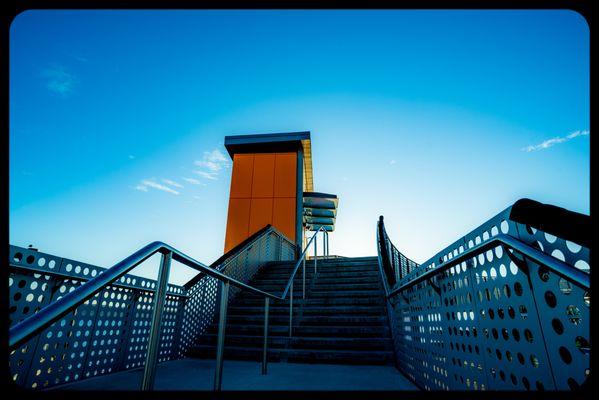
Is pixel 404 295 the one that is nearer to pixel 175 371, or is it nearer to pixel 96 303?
pixel 175 371

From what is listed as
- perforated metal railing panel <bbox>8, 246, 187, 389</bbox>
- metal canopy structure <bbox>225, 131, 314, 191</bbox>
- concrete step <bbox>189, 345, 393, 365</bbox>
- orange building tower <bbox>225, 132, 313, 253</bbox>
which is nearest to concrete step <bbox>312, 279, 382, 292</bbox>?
concrete step <bbox>189, 345, 393, 365</bbox>

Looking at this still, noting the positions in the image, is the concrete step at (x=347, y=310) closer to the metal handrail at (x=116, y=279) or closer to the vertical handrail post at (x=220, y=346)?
the vertical handrail post at (x=220, y=346)

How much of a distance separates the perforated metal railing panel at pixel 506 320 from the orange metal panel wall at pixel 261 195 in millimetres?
8121

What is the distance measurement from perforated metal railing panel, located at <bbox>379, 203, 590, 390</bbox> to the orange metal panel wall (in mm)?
8121

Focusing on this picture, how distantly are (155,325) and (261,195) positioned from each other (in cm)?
900

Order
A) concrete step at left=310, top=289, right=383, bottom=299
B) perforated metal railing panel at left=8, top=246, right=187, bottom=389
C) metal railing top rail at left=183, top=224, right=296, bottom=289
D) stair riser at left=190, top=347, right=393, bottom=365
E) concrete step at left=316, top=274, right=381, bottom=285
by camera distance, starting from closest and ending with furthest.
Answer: perforated metal railing panel at left=8, top=246, right=187, bottom=389, stair riser at left=190, top=347, right=393, bottom=365, metal railing top rail at left=183, top=224, right=296, bottom=289, concrete step at left=310, top=289, right=383, bottom=299, concrete step at left=316, top=274, right=381, bottom=285

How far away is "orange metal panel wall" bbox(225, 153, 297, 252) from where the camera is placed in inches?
394

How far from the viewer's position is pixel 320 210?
37.6ft

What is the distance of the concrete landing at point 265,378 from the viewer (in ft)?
7.55

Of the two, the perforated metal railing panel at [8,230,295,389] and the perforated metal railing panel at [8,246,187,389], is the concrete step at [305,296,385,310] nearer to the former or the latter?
the perforated metal railing panel at [8,230,295,389]

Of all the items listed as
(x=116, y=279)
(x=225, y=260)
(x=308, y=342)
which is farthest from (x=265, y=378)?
Result: (x=225, y=260)

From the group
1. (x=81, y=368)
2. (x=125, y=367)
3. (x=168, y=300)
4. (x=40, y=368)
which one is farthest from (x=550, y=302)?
(x=168, y=300)

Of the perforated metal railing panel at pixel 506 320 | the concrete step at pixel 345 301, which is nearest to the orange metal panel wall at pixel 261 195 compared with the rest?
the concrete step at pixel 345 301

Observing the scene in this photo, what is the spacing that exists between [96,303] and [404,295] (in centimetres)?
281
